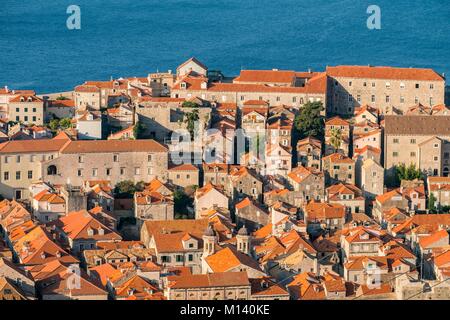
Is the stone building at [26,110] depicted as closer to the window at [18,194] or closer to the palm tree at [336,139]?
the window at [18,194]

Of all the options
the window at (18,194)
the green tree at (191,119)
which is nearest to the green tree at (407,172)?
the green tree at (191,119)

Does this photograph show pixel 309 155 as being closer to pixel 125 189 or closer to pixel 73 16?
pixel 125 189

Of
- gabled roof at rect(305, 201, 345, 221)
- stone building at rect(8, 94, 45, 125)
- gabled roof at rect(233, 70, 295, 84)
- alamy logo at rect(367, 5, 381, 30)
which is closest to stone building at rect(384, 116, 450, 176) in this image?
gabled roof at rect(305, 201, 345, 221)

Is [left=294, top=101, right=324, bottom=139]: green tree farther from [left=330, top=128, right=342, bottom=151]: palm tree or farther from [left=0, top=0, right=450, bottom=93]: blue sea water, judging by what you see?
[left=0, top=0, right=450, bottom=93]: blue sea water

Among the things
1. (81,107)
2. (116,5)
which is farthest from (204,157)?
(116,5)

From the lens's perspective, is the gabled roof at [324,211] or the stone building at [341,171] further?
the stone building at [341,171]

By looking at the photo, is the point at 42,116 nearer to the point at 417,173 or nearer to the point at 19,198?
the point at 19,198
